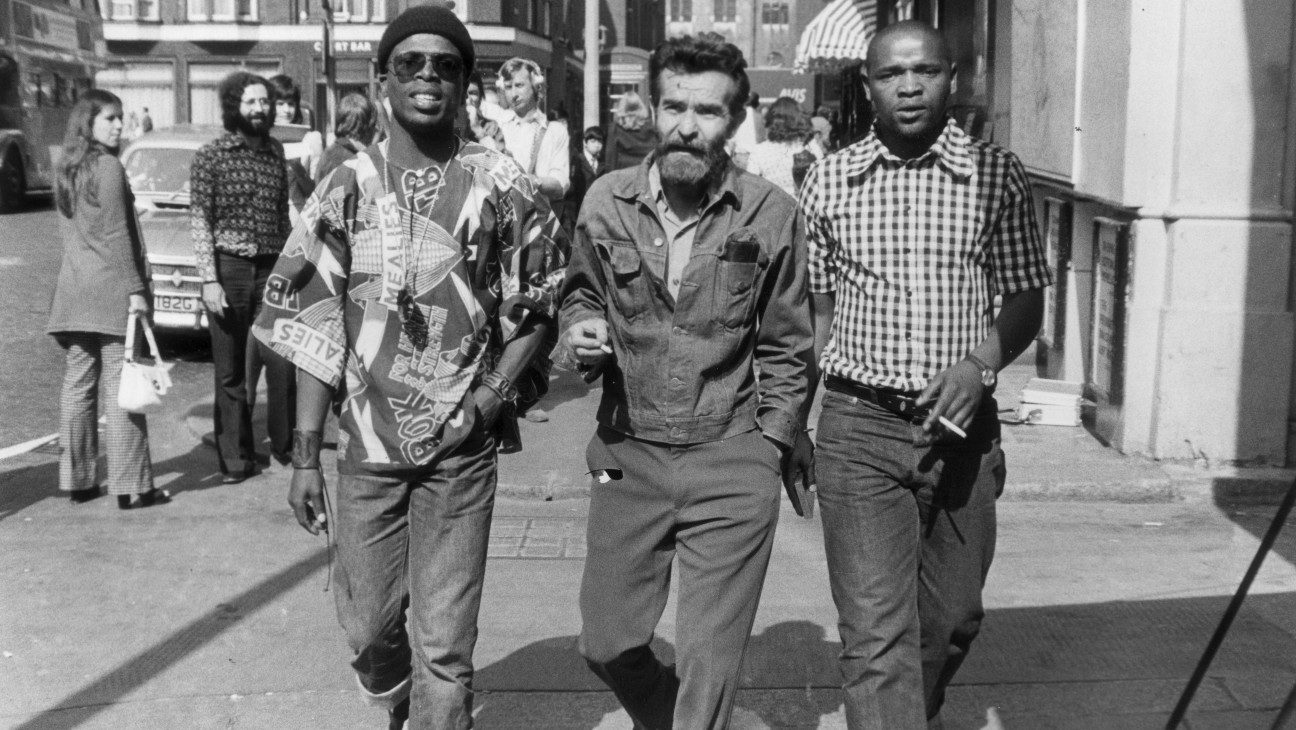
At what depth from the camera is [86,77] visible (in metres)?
29.3

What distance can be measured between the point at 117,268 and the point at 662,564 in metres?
4.35

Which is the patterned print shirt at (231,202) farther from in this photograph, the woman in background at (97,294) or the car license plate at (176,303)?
the car license plate at (176,303)

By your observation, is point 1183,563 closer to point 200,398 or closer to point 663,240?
point 663,240

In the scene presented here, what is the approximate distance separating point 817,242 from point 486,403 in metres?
0.96

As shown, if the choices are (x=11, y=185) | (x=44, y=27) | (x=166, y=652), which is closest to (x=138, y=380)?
(x=166, y=652)

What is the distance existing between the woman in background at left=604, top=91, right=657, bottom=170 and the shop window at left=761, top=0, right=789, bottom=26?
271ft

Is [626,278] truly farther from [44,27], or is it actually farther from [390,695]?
[44,27]

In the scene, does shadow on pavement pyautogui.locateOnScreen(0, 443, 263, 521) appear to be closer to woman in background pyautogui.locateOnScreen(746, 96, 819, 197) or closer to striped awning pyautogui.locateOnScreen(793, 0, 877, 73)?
woman in background pyautogui.locateOnScreen(746, 96, 819, 197)

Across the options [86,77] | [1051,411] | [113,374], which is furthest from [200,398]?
[86,77]

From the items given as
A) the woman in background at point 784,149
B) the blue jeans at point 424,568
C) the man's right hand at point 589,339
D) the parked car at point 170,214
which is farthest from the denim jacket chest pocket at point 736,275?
the woman in background at point 784,149

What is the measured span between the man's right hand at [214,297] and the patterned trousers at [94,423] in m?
0.56

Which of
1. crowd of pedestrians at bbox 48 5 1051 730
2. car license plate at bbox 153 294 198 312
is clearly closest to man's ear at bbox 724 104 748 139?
crowd of pedestrians at bbox 48 5 1051 730

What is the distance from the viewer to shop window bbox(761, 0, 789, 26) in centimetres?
9738

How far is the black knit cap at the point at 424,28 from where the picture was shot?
12.3 ft
